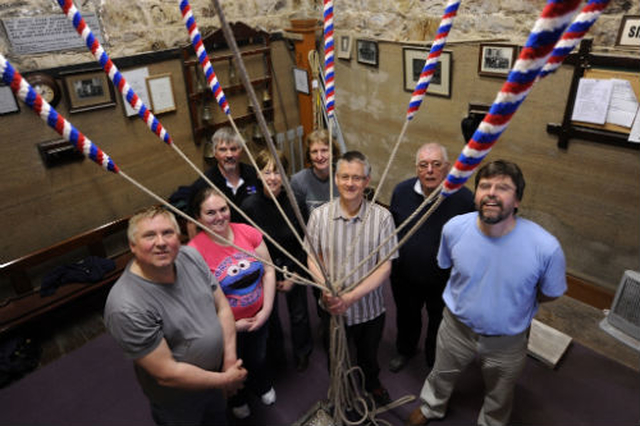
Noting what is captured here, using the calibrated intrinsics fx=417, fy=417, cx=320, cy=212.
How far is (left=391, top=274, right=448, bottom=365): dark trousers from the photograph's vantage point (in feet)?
6.81

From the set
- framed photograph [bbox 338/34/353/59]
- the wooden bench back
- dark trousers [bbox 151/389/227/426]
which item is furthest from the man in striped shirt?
framed photograph [bbox 338/34/353/59]

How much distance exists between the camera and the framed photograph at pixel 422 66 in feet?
10.1

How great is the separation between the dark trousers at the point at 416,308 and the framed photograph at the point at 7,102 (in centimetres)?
256

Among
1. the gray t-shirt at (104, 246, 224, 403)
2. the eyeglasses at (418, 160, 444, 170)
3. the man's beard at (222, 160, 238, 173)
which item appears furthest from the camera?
the man's beard at (222, 160, 238, 173)

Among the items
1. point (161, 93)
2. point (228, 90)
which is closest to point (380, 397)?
point (161, 93)

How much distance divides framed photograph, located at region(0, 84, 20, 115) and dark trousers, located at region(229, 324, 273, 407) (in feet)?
6.87

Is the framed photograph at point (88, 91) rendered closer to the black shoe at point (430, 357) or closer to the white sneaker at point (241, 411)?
the white sneaker at point (241, 411)

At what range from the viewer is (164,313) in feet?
4.49

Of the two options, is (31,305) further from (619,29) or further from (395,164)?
(619,29)

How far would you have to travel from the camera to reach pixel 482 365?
1.77 metres

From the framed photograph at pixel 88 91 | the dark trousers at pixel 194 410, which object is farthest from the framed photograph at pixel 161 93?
the dark trousers at pixel 194 410

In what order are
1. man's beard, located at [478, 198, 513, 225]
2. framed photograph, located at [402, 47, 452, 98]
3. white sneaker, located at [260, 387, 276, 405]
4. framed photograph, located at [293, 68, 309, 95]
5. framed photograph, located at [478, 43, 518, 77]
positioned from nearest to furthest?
man's beard, located at [478, 198, 513, 225] → white sneaker, located at [260, 387, 276, 405] → framed photograph, located at [478, 43, 518, 77] → framed photograph, located at [402, 47, 452, 98] → framed photograph, located at [293, 68, 309, 95]

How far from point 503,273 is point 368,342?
74 cm

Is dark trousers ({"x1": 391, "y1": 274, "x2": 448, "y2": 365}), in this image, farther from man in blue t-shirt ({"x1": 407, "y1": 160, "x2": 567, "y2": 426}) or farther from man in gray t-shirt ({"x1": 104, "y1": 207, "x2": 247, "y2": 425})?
man in gray t-shirt ({"x1": 104, "y1": 207, "x2": 247, "y2": 425})
